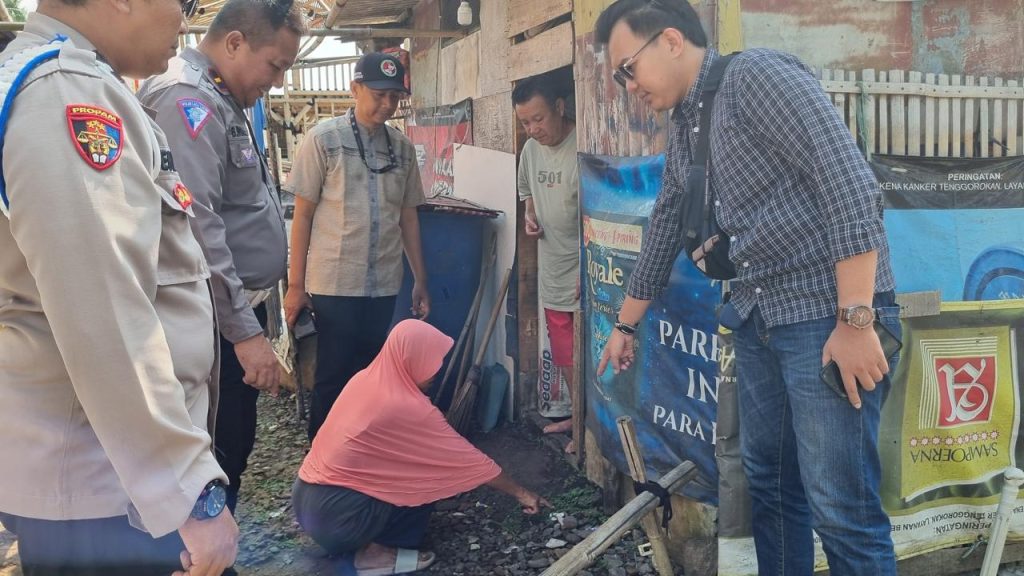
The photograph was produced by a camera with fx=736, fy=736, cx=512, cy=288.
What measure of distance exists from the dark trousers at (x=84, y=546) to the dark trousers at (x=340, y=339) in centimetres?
263

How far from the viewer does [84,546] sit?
4.34 ft

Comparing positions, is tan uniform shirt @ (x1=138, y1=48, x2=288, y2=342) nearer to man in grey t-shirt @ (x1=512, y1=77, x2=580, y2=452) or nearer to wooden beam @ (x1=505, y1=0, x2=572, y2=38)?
man in grey t-shirt @ (x1=512, y1=77, x2=580, y2=452)

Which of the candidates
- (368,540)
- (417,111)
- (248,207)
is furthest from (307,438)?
(417,111)

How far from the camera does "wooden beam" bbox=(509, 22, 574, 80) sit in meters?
3.72

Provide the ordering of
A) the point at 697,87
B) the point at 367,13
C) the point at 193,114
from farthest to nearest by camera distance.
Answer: the point at 367,13 < the point at 193,114 < the point at 697,87

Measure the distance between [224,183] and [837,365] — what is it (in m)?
1.97

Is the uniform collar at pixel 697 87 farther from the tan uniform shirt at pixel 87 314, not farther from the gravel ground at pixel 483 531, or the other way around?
the gravel ground at pixel 483 531

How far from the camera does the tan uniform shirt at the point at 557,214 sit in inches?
159

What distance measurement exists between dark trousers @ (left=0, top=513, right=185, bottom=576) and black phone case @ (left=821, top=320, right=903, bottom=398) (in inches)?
58.8

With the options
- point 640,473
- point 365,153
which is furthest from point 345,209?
point 640,473

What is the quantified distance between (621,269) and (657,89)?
1187 millimetres

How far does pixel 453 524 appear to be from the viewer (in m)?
3.57

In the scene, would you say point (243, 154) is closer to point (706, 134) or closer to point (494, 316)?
point (706, 134)

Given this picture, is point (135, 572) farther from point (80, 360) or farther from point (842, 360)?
point (842, 360)
